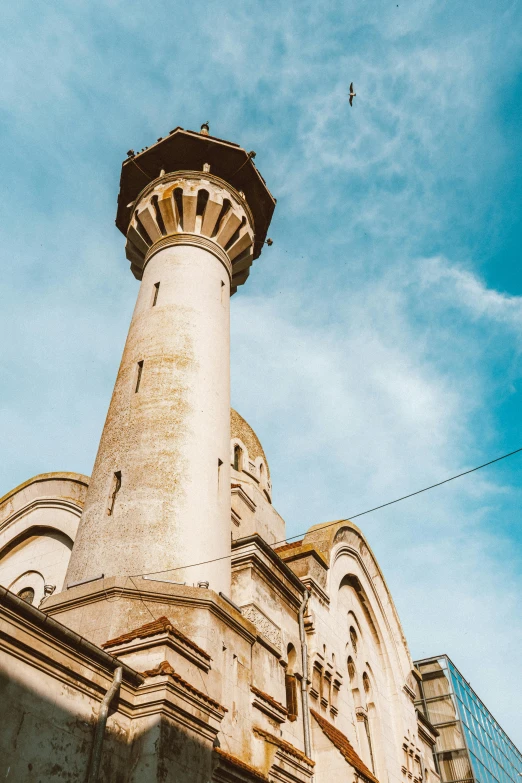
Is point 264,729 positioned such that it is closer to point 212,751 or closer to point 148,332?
point 212,751

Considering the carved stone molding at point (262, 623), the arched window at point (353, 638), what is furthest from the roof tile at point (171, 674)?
the arched window at point (353, 638)

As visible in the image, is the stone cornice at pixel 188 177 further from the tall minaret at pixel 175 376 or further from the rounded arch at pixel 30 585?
the rounded arch at pixel 30 585

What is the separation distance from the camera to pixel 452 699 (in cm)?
3269

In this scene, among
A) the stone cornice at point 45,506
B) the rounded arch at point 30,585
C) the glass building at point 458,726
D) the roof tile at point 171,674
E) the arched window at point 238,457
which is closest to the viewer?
the roof tile at point 171,674

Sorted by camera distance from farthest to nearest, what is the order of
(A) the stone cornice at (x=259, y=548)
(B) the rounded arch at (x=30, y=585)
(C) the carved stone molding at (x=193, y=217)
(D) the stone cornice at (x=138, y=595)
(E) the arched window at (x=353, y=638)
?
1. (E) the arched window at (x=353, y=638)
2. (C) the carved stone molding at (x=193, y=217)
3. (B) the rounded arch at (x=30, y=585)
4. (A) the stone cornice at (x=259, y=548)
5. (D) the stone cornice at (x=138, y=595)

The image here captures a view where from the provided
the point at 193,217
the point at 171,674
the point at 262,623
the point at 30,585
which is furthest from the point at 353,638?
the point at 193,217

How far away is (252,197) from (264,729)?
1542 centimetres

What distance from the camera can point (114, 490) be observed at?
1211 cm

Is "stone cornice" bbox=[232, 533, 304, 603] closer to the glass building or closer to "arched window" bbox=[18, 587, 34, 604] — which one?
"arched window" bbox=[18, 587, 34, 604]

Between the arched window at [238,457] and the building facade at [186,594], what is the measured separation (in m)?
1.29

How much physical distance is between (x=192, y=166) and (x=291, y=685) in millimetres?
14769

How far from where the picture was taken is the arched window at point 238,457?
1024 inches

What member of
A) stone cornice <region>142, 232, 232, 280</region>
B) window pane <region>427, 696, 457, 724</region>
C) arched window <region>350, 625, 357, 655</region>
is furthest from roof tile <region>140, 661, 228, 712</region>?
window pane <region>427, 696, 457, 724</region>

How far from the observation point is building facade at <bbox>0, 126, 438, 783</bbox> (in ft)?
25.4
